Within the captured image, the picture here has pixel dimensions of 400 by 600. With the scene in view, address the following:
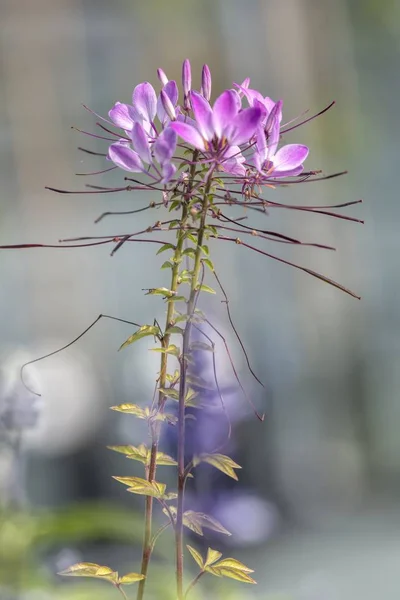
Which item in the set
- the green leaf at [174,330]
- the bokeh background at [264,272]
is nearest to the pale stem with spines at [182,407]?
the green leaf at [174,330]

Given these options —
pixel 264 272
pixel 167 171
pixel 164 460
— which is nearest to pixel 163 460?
pixel 164 460

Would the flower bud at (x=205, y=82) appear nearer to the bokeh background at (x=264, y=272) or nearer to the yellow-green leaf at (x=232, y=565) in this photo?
the yellow-green leaf at (x=232, y=565)

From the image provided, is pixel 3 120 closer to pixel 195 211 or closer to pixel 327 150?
pixel 327 150

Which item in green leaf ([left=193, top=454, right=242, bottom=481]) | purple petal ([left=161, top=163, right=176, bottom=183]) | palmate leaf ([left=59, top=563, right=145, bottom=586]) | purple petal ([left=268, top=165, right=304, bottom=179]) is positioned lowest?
palmate leaf ([left=59, top=563, right=145, bottom=586])

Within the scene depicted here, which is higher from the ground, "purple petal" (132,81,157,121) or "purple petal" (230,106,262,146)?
"purple petal" (132,81,157,121)

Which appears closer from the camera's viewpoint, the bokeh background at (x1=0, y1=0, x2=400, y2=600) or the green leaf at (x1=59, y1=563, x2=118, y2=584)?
the green leaf at (x1=59, y1=563, x2=118, y2=584)

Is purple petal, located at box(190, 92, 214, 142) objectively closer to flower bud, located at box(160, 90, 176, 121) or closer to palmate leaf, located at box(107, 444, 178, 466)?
flower bud, located at box(160, 90, 176, 121)

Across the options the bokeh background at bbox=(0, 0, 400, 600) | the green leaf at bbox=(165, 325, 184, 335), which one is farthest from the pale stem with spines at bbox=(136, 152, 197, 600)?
the bokeh background at bbox=(0, 0, 400, 600)
